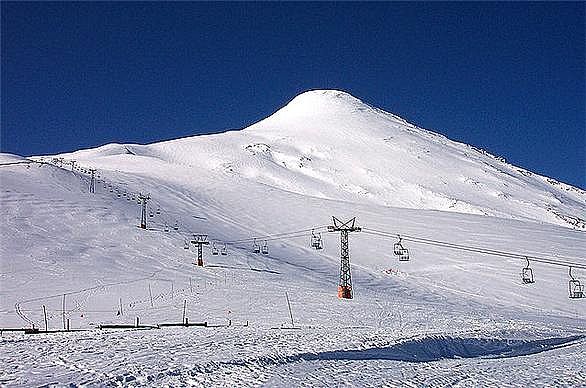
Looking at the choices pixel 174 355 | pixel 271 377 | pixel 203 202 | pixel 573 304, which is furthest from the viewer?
pixel 203 202

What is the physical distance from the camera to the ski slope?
663 inches

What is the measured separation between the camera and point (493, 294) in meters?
51.4

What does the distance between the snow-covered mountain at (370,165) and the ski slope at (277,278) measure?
77 centimetres

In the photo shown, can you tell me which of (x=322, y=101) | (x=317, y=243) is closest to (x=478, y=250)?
(x=317, y=243)

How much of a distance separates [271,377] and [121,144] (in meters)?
119

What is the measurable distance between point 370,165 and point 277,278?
80.8 meters

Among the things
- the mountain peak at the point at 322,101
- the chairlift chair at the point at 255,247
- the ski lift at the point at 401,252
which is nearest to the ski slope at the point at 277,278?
the chairlift chair at the point at 255,247

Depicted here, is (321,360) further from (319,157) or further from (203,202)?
(319,157)

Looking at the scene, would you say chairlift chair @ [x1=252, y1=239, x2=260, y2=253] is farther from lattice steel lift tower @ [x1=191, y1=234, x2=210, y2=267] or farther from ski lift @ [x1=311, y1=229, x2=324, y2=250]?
ski lift @ [x1=311, y1=229, x2=324, y2=250]

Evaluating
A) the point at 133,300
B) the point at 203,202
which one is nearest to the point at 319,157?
the point at 203,202

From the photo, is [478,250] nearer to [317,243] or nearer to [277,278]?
[317,243]

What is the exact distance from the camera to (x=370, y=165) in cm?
12519

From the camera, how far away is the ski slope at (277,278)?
1684 cm

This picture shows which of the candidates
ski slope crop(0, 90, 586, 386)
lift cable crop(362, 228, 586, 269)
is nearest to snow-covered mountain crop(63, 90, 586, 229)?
ski slope crop(0, 90, 586, 386)
